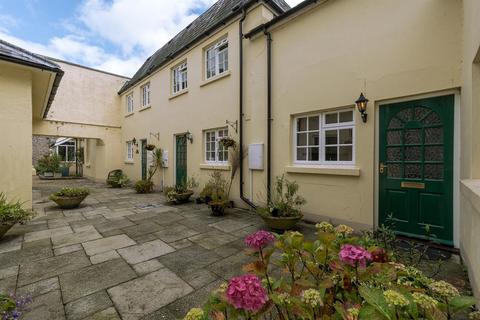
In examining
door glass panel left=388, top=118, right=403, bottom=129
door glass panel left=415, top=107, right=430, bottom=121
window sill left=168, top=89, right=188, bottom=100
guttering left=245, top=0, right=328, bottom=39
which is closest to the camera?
door glass panel left=415, top=107, right=430, bottom=121

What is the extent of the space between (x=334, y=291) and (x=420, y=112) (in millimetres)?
3723

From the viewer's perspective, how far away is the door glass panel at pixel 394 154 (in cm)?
391

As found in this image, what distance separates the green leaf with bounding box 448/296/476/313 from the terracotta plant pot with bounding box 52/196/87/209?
8104 millimetres

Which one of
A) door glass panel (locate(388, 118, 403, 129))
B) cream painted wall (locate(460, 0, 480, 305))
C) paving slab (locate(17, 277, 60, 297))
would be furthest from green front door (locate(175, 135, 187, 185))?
cream painted wall (locate(460, 0, 480, 305))

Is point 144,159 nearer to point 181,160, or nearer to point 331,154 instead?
point 181,160

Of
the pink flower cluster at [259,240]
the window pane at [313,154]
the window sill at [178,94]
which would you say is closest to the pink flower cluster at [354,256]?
the pink flower cluster at [259,240]

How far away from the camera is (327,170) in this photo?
15.2 ft

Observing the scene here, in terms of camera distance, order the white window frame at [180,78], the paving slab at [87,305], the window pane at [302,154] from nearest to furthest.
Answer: the paving slab at [87,305], the window pane at [302,154], the white window frame at [180,78]

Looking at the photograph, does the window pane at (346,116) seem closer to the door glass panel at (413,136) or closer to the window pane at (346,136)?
the window pane at (346,136)

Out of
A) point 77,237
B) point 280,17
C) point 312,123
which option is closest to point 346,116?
point 312,123

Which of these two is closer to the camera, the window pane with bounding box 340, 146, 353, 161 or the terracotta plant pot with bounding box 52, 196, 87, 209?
the window pane with bounding box 340, 146, 353, 161

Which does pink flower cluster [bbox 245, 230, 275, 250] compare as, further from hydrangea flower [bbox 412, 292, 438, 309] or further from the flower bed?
hydrangea flower [bbox 412, 292, 438, 309]

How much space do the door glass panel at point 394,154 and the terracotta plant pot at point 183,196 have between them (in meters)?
5.70

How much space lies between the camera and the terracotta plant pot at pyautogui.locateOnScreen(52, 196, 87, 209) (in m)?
6.48
